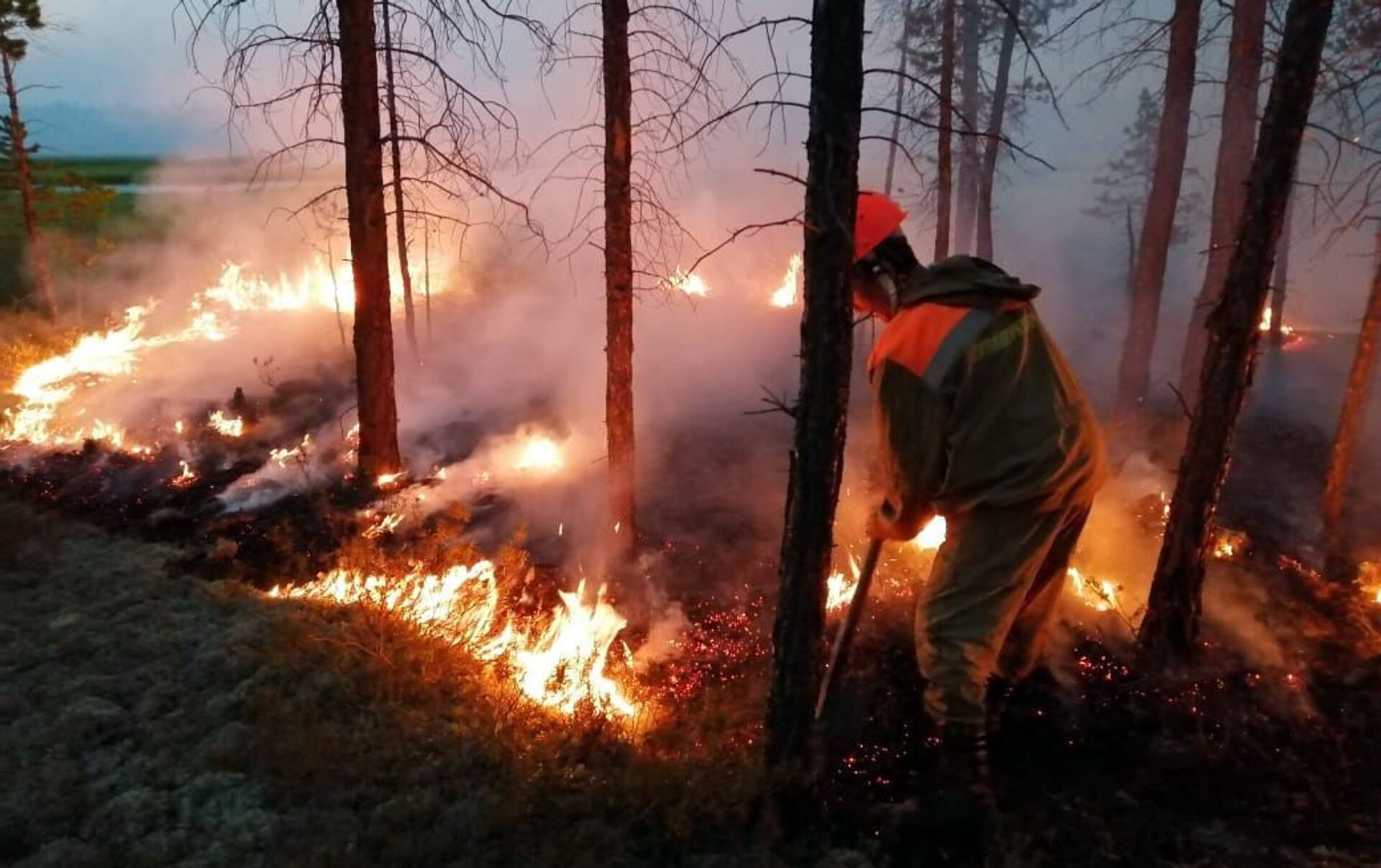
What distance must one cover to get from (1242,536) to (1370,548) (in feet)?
6.66

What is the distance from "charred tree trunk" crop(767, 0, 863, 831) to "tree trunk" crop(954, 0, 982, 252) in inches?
858

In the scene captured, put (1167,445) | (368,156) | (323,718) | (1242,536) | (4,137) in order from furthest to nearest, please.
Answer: (4,137)
(1167,445)
(368,156)
(1242,536)
(323,718)

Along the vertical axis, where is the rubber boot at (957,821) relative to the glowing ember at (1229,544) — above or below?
above

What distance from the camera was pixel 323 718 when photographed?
4.32 meters

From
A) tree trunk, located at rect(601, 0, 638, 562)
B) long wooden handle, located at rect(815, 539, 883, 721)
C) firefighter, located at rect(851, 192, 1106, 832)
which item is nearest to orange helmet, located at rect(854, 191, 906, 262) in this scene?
firefighter, located at rect(851, 192, 1106, 832)

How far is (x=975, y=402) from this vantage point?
3092 millimetres

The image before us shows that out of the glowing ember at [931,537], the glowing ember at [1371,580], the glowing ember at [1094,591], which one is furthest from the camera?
the glowing ember at [931,537]

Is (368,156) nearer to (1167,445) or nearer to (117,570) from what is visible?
(117,570)

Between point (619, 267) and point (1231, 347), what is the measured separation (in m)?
4.80

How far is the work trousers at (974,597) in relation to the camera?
10.8 ft

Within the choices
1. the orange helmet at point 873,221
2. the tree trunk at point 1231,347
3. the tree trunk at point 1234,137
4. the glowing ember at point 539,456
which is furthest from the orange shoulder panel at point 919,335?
the tree trunk at point 1234,137

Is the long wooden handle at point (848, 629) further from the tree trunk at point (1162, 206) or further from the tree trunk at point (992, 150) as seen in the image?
the tree trunk at point (992, 150)

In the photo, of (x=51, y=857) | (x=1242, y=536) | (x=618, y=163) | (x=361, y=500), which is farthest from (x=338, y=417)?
(x=1242, y=536)

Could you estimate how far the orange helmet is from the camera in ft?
10.7
